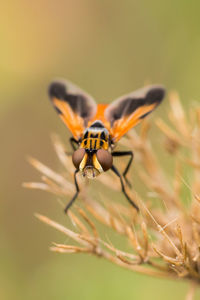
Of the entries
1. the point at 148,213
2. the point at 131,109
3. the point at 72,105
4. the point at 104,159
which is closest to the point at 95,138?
the point at 104,159

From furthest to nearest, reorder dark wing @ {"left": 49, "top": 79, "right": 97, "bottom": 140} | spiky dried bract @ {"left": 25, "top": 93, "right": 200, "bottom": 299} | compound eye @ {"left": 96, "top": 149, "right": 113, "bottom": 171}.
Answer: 1. dark wing @ {"left": 49, "top": 79, "right": 97, "bottom": 140}
2. compound eye @ {"left": 96, "top": 149, "right": 113, "bottom": 171}
3. spiky dried bract @ {"left": 25, "top": 93, "right": 200, "bottom": 299}

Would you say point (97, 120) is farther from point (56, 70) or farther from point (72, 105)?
point (56, 70)

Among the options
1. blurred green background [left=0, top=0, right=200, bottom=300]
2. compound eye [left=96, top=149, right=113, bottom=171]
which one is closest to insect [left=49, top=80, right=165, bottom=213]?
compound eye [left=96, top=149, right=113, bottom=171]

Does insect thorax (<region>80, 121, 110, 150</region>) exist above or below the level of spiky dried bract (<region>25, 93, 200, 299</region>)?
above

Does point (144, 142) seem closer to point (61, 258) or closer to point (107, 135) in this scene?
point (107, 135)

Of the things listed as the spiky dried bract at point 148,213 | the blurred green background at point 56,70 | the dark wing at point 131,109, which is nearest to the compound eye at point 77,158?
the spiky dried bract at point 148,213

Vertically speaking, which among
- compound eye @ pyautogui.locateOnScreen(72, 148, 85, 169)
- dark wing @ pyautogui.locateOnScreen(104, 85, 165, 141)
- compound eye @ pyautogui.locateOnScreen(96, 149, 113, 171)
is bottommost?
dark wing @ pyautogui.locateOnScreen(104, 85, 165, 141)

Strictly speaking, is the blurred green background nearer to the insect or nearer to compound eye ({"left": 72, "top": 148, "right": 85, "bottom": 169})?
the insect

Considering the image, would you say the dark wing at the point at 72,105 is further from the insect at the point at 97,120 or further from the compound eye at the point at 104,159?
the compound eye at the point at 104,159
